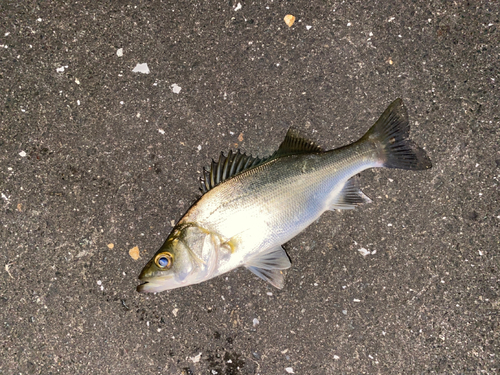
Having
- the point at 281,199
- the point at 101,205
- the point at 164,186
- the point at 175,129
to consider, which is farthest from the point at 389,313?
the point at 101,205

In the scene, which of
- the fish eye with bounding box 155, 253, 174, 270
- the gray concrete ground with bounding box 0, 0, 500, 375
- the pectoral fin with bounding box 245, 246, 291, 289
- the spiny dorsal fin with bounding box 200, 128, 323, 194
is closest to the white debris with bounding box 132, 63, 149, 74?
the gray concrete ground with bounding box 0, 0, 500, 375

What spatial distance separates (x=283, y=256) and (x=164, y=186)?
4.01 feet

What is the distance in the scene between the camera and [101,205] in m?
2.97

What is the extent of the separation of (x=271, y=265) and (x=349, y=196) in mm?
854

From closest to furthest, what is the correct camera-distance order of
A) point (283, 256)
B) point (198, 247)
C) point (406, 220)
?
point (198, 247)
point (283, 256)
point (406, 220)

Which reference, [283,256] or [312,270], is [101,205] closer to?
[283,256]

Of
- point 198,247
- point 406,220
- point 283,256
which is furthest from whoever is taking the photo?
point 406,220

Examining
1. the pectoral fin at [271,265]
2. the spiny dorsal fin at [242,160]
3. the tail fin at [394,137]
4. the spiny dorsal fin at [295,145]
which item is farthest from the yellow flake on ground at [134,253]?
the tail fin at [394,137]

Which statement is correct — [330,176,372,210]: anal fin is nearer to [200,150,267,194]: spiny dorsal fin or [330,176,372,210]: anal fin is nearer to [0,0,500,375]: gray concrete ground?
[0,0,500,375]: gray concrete ground

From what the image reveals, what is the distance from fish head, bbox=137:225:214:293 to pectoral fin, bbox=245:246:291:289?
397 millimetres

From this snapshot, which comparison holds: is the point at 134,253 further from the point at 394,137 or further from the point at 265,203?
the point at 394,137

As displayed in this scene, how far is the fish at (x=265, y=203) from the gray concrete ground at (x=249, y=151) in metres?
0.26

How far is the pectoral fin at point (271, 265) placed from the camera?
2.61 m

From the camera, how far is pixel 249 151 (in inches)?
116
